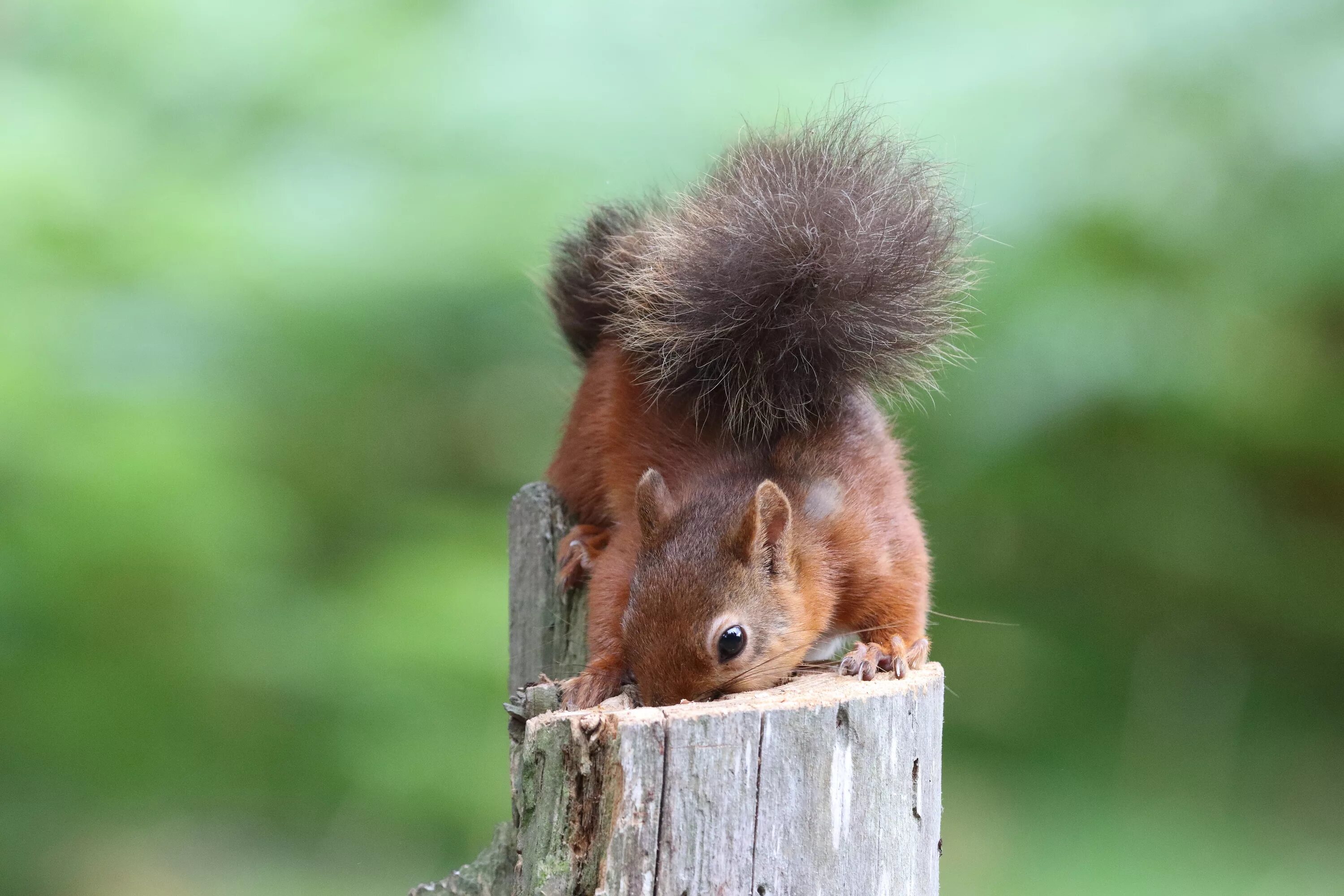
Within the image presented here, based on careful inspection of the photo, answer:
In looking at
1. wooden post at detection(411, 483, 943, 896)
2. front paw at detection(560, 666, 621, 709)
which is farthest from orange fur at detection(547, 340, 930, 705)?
wooden post at detection(411, 483, 943, 896)

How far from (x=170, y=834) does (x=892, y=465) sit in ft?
8.23

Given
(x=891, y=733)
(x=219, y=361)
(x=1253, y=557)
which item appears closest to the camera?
(x=891, y=733)

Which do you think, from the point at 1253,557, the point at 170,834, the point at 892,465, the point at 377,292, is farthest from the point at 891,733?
the point at 1253,557

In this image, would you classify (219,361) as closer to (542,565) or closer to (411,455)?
(411,455)

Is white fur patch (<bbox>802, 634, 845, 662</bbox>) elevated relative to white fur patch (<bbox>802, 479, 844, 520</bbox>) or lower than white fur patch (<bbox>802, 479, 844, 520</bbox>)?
A: lower

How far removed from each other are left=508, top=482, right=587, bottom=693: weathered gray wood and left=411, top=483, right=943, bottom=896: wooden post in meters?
0.71

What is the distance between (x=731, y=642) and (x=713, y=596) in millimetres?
77

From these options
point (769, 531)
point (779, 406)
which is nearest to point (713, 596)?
point (769, 531)

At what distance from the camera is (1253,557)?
4246mm

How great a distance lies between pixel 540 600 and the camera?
2633 millimetres

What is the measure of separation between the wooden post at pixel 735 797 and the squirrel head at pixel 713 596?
0.09m

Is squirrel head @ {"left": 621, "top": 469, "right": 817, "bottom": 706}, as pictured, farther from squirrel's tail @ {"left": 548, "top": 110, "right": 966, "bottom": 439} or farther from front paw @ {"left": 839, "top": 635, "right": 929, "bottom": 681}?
squirrel's tail @ {"left": 548, "top": 110, "right": 966, "bottom": 439}

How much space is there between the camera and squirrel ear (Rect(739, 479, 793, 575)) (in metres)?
2.00

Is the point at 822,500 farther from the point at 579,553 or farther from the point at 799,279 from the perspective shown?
the point at 579,553
